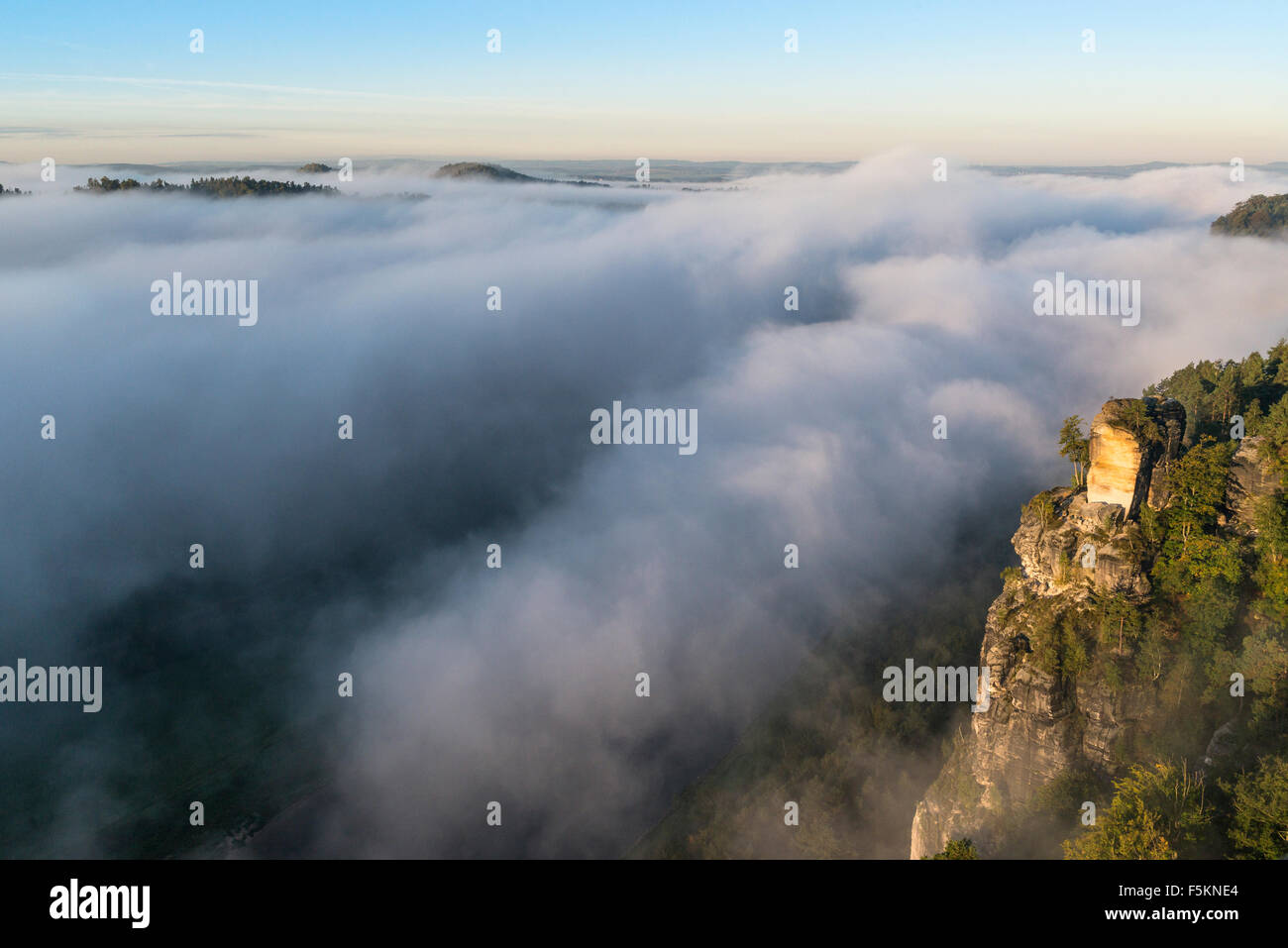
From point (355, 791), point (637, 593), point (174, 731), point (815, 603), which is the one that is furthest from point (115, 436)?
point (815, 603)

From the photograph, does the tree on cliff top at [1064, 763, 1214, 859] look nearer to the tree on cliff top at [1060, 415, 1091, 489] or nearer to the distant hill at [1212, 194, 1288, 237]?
the tree on cliff top at [1060, 415, 1091, 489]

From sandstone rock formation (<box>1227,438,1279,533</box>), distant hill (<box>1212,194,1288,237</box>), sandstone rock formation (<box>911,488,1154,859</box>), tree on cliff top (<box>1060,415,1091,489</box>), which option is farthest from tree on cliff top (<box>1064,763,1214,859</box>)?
distant hill (<box>1212,194,1288,237</box>)

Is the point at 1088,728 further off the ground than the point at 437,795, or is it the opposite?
the point at 1088,728

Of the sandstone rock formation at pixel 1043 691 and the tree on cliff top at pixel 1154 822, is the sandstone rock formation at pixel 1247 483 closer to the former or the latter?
the sandstone rock formation at pixel 1043 691

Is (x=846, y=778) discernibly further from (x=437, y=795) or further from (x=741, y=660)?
(x=437, y=795)

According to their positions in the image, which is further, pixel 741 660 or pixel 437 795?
pixel 741 660
